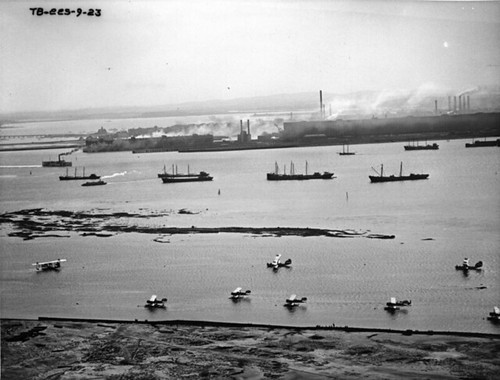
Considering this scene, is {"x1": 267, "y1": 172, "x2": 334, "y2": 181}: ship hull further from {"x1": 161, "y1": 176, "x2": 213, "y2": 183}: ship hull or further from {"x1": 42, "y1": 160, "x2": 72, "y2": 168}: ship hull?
{"x1": 42, "y1": 160, "x2": 72, "y2": 168}: ship hull

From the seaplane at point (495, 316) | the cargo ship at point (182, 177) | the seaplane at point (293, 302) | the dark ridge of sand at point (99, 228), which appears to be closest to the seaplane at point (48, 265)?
the dark ridge of sand at point (99, 228)

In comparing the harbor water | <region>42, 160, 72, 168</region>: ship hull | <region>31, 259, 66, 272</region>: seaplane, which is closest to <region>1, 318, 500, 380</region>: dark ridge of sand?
the harbor water

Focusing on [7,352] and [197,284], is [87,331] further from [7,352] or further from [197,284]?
[197,284]

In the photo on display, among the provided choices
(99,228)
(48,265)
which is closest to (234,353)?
(48,265)

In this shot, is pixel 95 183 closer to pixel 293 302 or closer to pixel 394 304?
pixel 293 302

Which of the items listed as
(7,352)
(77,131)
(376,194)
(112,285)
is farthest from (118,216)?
(7,352)

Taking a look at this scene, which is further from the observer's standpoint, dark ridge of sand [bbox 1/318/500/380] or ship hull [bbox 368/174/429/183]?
ship hull [bbox 368/174/429/183]

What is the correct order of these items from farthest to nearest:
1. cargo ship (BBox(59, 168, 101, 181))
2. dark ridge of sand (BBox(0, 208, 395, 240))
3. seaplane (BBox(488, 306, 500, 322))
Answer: cargo ship (BBox(59, 168, 101, 181))
dark ridge of sand (BBox(0, 208, 395, 240))
seaplane (BBox(488, 306, 500, 322))
